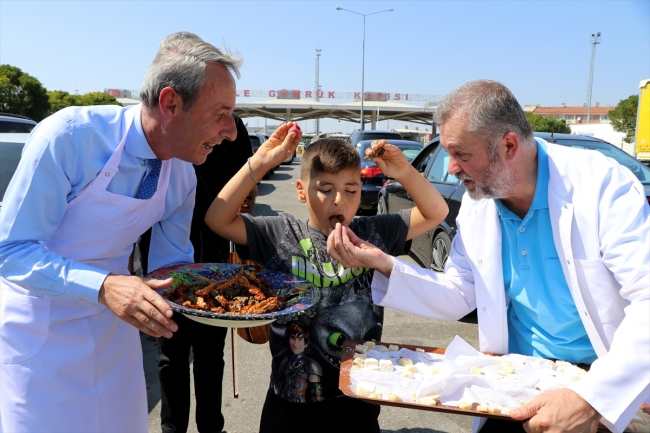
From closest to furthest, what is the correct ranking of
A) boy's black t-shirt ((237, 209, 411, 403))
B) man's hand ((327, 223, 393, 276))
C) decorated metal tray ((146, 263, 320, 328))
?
decorated metal tray ((146, 263, 320, 328))
man's hand ((327, 223, 393, 276))
boy's black t-shirt ((237, 209, 411, 403))

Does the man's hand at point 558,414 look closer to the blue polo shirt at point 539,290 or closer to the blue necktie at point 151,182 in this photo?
the blue polo shirt at point 539,290

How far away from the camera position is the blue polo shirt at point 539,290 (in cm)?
201

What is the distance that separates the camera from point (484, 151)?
6.64 ft

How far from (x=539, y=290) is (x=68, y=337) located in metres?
1.85

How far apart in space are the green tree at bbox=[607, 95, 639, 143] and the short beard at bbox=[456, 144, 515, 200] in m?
48.0

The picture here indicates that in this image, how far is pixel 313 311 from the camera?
7.43 feet

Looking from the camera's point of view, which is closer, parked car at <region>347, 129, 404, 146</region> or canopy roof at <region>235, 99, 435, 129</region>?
parked car at <region>347, 129, 404, 146</region>

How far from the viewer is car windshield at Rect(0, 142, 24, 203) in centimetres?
454

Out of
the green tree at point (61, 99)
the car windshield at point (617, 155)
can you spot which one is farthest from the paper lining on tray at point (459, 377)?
the green tree at point (61, 99)

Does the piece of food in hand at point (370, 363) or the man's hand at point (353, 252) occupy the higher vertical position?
the man's hand at point (353, 252)

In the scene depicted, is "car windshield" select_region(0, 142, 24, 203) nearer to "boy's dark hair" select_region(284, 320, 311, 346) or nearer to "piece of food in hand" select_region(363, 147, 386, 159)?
"boy's dark hair" select_region(284, 320, 311, 346)

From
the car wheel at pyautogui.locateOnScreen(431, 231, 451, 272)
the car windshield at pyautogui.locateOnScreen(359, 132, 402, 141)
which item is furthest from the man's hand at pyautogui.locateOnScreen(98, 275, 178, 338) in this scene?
the car windshield at pyautogui.locateOnScreen(359, 132, 402, 141)

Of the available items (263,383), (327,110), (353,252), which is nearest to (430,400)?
(353,252)

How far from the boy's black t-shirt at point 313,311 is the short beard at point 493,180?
1.83ft
